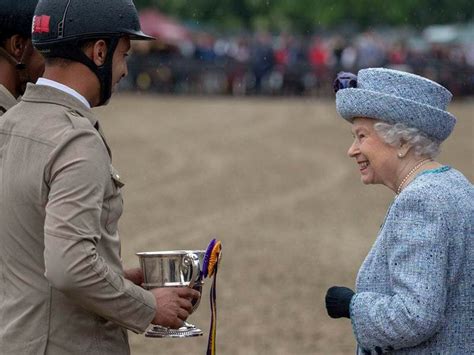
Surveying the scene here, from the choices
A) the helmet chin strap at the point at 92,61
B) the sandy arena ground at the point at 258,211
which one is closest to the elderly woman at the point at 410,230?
the helmet chin strap at the point at 92,61

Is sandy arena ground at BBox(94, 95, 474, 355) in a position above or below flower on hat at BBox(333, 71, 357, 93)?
below

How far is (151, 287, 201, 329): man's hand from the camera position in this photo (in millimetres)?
3525

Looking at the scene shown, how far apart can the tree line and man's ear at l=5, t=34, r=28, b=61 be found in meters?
64.4

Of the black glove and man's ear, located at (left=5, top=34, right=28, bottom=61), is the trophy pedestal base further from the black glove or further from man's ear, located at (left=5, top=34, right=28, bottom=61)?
man's ear, located at (left=5, top=34, right=28, bottom=61)

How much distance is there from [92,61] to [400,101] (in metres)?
0.89

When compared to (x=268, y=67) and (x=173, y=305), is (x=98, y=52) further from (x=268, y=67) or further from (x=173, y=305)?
(x=268, y=67)

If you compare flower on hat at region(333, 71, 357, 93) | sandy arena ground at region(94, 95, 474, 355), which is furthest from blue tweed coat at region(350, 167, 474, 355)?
sandy arena ground at region(94, 95, 474, 355)

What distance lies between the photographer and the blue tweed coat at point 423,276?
3438 mm

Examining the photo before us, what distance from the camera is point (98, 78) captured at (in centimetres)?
347

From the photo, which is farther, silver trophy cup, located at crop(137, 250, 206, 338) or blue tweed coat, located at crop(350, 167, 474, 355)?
silver trophy cup, located at crop(137, 250, 206, 338)

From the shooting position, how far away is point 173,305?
3.56 meters

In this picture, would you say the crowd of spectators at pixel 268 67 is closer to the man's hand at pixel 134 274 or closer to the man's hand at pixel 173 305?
the man's hand at pixel 134 274

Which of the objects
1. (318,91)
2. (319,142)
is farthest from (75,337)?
(318,91)

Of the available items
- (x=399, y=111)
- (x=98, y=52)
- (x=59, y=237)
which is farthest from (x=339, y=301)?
(x=98, y=52)
